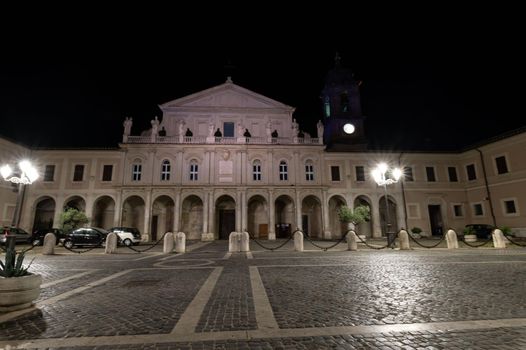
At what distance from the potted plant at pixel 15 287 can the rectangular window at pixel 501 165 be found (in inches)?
1311

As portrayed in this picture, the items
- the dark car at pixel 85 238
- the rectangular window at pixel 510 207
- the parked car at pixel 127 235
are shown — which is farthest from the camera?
the rectangular window at pixel 510 207

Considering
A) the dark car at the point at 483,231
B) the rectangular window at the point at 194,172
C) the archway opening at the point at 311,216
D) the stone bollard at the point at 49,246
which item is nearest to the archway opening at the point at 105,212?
the rectangular window at the point at 194,172

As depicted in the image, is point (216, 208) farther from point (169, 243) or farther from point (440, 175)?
point (440, 175)

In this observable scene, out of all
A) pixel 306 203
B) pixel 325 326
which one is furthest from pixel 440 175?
pixel 325 326

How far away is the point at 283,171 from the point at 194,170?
9.77 meters

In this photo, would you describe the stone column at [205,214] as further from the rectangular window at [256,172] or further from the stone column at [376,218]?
the stone column at [376,218]

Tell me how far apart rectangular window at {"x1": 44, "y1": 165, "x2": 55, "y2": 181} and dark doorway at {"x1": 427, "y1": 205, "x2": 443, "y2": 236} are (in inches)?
1604

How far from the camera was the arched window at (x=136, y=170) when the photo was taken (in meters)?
27.5

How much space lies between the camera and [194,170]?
28078 millimetres

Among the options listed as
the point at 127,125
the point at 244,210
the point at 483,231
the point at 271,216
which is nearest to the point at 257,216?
the point at 271,216

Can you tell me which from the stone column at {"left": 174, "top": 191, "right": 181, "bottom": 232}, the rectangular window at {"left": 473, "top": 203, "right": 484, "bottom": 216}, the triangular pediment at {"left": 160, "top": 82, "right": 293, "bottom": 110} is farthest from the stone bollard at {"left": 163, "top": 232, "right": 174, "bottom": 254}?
the rectangular window at {"left": 473, "top": 203, "right": 484, "bottom": 216}

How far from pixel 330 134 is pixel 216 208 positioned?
17.1 meters

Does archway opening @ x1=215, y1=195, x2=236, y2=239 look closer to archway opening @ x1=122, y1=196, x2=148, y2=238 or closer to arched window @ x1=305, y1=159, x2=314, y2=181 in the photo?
archway opening @ x1=122, y1=196, x2=148, y2=238

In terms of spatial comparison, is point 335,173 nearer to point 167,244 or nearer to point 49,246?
point 167,244
